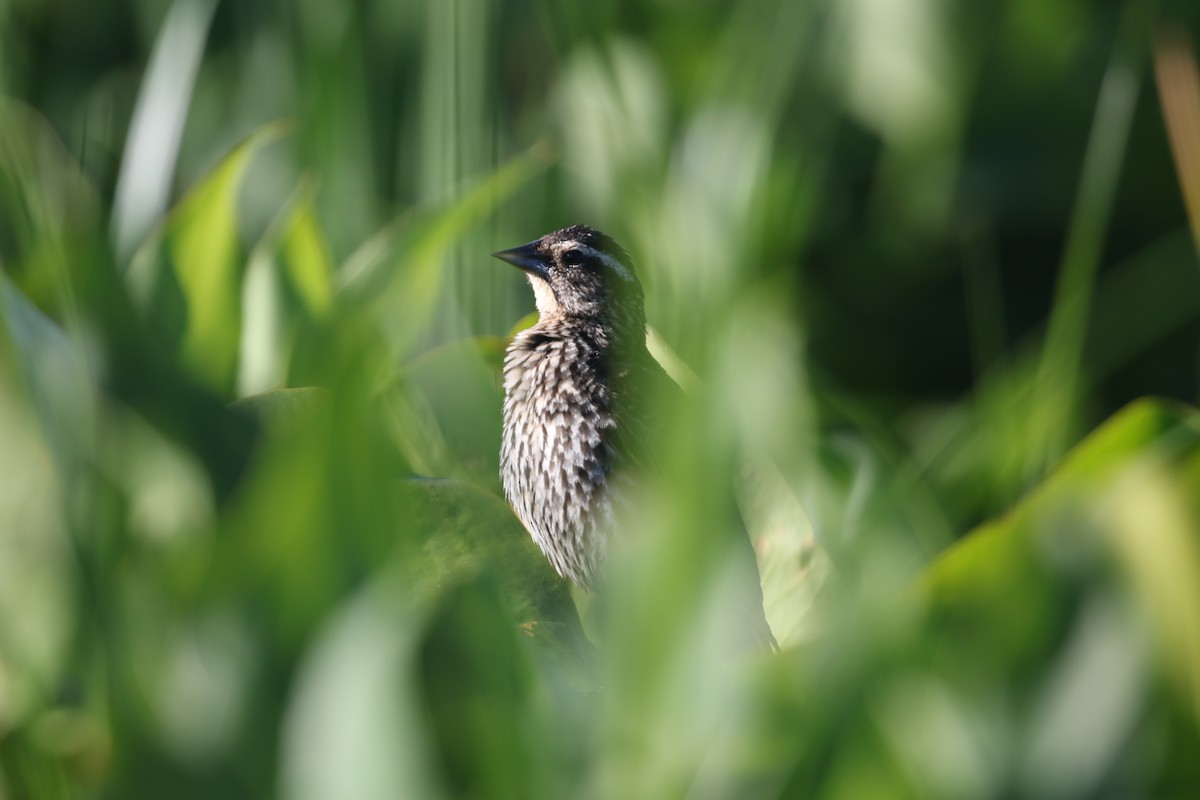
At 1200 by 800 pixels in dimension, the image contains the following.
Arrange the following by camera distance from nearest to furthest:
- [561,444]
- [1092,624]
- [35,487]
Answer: [1092,624], [35,487], [561,444]

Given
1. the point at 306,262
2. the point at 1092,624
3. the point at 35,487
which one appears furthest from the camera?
the point at 306,262

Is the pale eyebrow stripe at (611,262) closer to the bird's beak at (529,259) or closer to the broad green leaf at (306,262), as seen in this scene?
the bird's beak at (529,259)

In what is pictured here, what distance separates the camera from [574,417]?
4.32ft

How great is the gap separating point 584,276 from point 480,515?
0.53 meters

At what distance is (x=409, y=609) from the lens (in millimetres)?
622

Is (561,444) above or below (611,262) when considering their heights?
below

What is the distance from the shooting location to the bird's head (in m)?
1.33

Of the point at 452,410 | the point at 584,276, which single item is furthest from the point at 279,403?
the point at 584,276

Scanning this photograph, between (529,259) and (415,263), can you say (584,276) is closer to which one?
(529,259)

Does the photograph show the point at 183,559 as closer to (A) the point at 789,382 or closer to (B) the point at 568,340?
(A) the point at 789,382

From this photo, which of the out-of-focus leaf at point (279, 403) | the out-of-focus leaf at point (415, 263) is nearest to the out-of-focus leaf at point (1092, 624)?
→ the out-of-focus leaf at point (279, 403)


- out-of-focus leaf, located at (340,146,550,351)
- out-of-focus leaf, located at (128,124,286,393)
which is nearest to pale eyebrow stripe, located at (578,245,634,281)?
out-of-focus leaf, located at (340,146,550,351)

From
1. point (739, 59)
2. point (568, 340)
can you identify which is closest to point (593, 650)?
point (568, 340)

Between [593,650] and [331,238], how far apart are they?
73 cm
